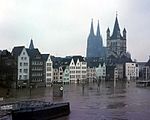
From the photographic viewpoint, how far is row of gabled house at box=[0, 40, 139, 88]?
339 feet

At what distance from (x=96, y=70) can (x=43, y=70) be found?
49740 mm

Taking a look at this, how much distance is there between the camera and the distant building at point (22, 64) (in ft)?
338

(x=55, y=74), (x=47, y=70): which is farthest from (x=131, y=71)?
(x=47, y=70)

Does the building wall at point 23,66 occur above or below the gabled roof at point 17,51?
below

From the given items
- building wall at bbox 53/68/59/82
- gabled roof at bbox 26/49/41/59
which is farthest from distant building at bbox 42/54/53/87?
building wall at bbox 53/68/59/82

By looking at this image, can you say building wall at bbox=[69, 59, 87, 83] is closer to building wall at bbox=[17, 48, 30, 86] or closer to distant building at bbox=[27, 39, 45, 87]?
distant building at bbox=[27, 39, 45, 87]

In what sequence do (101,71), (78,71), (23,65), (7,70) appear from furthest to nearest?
1. (101,71)
2. (78,71)
3. (23,65)
4. (7,70)

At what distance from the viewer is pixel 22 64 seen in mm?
104938

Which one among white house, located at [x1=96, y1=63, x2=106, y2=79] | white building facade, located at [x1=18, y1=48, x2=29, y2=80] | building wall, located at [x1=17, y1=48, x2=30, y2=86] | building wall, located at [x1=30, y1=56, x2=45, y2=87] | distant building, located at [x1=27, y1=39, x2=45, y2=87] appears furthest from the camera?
white house, located at [x1=96, y1=63, x2=106, y2=79]

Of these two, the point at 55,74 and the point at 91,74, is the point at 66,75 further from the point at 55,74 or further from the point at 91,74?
the point at 91,74

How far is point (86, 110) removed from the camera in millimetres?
49156

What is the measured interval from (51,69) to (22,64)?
16.7 meters

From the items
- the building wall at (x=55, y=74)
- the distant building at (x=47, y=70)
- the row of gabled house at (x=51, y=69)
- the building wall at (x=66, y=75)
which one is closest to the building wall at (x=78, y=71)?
the row of gabled house at (x=51, y=69)

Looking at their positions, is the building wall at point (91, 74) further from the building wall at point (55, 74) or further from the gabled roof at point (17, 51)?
the gabled roof at point (17, 51)
